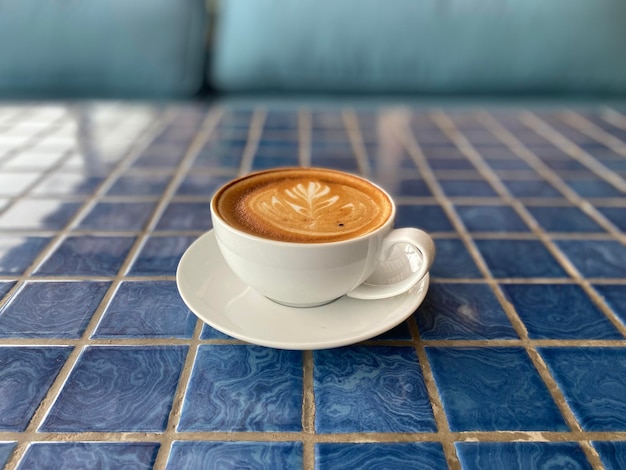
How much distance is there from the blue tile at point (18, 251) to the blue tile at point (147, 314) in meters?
0.11

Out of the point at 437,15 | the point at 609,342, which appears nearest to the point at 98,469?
the point at 609,342

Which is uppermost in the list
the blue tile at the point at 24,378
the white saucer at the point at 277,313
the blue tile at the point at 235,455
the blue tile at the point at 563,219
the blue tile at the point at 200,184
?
the white saucer at the point at 277,313

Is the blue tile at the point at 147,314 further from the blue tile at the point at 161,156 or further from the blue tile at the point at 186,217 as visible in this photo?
the blue tile at the point at 161,156

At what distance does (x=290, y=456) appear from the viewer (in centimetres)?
32

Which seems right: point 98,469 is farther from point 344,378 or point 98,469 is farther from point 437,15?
point 437,15

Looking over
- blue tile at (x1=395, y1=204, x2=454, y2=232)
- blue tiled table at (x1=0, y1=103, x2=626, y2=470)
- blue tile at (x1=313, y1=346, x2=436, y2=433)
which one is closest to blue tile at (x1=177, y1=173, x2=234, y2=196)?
blue tiled table at (x1=0, y1=103, x2=626, y2=470)

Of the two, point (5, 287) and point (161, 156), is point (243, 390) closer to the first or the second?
point (5, 287)

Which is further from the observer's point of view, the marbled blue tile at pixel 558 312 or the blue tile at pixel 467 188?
the blue tile at pixel 467 188

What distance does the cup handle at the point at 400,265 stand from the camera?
1.35 ft

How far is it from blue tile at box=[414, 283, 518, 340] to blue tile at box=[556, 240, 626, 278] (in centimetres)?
12

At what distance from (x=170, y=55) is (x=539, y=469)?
132 cm

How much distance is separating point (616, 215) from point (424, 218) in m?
0.23

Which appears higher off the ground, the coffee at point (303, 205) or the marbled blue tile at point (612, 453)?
the coffee at point (303, 205)

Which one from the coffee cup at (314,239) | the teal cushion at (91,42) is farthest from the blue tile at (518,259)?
the teal cushion at (91,42)
